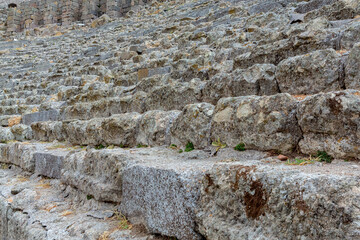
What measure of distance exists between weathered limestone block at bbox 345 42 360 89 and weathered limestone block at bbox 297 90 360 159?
37 cm

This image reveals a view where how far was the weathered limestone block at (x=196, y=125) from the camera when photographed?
227cm

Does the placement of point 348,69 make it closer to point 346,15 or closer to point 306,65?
point 306,65

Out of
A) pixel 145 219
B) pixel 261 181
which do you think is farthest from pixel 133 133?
pixel 261 181

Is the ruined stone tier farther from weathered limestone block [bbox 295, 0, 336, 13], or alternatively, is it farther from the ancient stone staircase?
the ancient stone staircase

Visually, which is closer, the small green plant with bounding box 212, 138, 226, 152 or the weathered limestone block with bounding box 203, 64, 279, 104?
the small green plant with bounding box 212, 138, 226, 152

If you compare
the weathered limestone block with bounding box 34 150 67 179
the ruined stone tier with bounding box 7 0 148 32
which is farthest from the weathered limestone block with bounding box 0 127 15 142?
the ruined stone tier with bounding box 7 0 148 32

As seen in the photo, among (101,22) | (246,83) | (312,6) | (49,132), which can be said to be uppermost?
(101,22)

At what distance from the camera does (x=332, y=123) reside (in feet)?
4.78

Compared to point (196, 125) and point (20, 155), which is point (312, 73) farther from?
point (20, 155)

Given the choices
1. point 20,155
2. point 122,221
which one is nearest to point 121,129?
point 122,221

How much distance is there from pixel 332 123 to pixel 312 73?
659mm

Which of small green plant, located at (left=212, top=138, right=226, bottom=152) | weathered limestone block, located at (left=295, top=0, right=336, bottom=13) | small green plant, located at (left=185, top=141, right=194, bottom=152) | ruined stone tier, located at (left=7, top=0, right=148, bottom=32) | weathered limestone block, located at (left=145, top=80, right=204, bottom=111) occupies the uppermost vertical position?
ruined stone tier, located at (left=7, top=0, right=148, bottom=32)

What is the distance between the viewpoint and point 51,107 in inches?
230

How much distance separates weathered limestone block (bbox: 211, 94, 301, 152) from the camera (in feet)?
5.57
